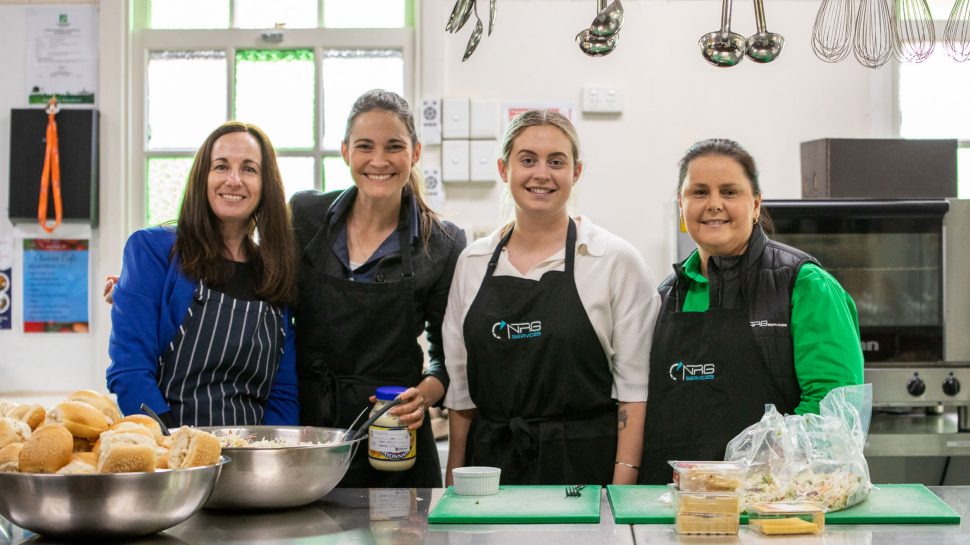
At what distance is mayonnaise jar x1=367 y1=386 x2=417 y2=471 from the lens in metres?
1.97

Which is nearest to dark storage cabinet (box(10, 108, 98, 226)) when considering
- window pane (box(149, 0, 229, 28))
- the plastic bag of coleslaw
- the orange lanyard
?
the orange lanyard

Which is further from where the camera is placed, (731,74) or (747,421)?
(731,74)

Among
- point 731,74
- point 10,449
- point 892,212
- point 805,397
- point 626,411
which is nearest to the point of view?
point 10,449

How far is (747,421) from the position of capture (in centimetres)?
201

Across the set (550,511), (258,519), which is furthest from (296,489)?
(550,511)

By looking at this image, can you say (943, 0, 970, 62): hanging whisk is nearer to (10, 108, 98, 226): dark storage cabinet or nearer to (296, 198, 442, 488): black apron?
(296, 198, 442, 488): black apron

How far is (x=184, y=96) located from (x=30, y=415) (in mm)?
2250

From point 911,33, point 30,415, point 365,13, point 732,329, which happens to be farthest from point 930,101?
point 30,415

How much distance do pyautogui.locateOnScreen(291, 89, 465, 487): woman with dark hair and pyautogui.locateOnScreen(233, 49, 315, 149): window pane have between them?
1.22m

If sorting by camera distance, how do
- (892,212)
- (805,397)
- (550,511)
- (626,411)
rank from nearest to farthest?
(550,511)
(805,397)
(626,411)
(892,212)

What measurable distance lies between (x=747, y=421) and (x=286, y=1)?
7.78 feet

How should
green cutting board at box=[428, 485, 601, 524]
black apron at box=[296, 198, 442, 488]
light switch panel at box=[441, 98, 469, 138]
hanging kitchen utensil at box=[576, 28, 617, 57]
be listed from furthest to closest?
1. light switch panel at box=[441, 98, 469, 138]
2. black apron at box=[296, 198, 442, 488]
3. hanging kitchen utensil at box=[576, 28, 617, 57]
4. green cutting board at box=[428, 485, 601, 524]

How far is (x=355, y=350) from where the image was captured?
2.34 meters

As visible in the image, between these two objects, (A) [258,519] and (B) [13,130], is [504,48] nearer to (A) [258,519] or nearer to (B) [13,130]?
(B) [13,130]
